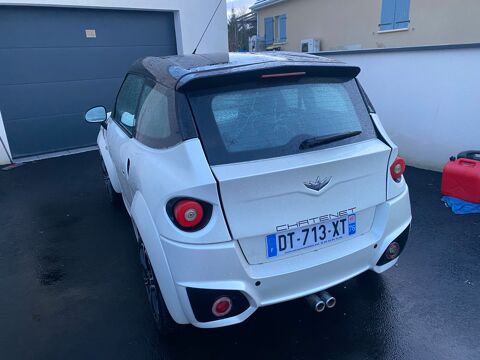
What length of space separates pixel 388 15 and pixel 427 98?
8840mm

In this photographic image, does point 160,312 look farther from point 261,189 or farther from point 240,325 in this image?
point 261,189

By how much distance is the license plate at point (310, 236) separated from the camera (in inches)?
77.5

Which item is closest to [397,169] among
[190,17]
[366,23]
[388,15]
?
[190,17]

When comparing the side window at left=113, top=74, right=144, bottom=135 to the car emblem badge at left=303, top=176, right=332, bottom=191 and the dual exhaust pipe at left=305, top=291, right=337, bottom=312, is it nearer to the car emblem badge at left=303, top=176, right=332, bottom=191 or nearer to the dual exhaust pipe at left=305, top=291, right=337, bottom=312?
the car emblem badge at left=303, top=176, right=332, bottom=191

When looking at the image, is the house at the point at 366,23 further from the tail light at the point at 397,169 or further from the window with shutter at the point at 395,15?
the tail light at the point at 397,169

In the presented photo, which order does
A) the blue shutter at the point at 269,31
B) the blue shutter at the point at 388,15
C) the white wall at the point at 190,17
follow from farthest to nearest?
the blue shutter at the point at 269,31 → the blue shutter at the point at 388,15 → the white wall at the point at 190,17

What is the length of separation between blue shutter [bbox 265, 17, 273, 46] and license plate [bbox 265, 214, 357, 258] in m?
19.4

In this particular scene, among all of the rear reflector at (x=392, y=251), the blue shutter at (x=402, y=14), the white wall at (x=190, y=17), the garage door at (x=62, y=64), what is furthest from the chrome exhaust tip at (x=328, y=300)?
the blue shutter at (x=402, y=14)

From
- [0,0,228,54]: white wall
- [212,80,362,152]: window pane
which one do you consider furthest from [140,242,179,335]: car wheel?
[0,0,228,54]: white wall

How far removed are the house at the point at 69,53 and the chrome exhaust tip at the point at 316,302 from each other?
660 cm

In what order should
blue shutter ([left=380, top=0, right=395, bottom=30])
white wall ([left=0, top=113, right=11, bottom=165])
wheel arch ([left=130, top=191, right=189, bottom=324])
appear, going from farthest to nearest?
1. blue shutter ([left=380, top=0, right=395, bottom=30])
2. white wall ([left=0, top=113, right=11, bottom=165])
3. wheel arch ([left=130, top=191, right=189, bottom=324])

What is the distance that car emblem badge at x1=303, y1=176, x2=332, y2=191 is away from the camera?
6.53 ft

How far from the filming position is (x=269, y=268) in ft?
6.45

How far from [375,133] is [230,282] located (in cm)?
131
